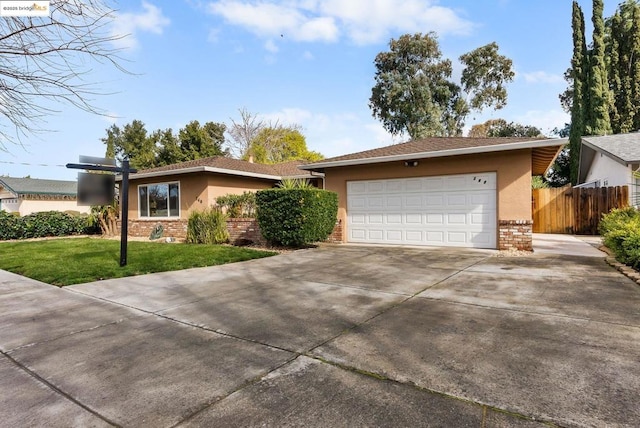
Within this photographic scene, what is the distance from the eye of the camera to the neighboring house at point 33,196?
25.6m

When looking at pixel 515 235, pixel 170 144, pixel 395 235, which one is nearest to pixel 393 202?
pixel 395 235

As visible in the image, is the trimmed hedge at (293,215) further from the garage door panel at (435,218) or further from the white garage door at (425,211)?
the garage door panel at (435,218)

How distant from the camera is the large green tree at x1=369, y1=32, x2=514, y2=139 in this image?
1094 inches

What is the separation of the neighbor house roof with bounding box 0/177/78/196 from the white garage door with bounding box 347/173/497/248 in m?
27.2

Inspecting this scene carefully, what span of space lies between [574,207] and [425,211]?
7.92 m

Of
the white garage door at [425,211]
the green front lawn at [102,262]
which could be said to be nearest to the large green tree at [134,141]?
the green front lawn at [102,262]

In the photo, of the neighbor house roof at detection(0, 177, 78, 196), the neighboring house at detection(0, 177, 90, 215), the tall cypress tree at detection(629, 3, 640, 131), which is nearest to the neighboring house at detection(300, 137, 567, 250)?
the tall cypress tree at detection(629, 3, 640, 131)

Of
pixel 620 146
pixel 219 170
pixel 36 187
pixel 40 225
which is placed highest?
pixel 620 146

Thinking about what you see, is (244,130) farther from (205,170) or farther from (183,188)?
(205,170)

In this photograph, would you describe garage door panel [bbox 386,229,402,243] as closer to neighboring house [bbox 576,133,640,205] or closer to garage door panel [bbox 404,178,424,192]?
garage door panel [bbox 404,178,424,192]

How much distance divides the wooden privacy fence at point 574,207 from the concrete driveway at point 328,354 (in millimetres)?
9919

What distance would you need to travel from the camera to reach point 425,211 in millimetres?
10305

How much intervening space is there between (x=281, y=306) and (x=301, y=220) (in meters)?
5.65

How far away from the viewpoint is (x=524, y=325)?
3402mm
